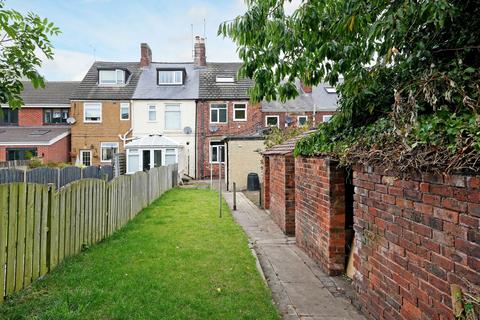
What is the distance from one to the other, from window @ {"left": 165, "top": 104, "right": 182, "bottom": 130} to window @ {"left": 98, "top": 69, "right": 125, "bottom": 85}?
443 cm

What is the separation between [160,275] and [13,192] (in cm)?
222

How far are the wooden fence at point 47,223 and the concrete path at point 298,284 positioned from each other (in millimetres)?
3181

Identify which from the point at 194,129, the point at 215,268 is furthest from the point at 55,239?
the point at 194,129

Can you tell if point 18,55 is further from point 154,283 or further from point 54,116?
point 54,116

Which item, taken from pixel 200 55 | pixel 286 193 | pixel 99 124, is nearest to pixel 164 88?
pixel 200 55

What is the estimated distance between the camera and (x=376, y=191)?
12.1 ft

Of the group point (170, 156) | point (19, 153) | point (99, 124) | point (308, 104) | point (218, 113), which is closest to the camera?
point (170, 156)

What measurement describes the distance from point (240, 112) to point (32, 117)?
17401mm

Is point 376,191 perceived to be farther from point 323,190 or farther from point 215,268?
point 215,268

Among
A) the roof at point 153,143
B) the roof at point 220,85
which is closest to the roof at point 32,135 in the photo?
the roof at point 153,143

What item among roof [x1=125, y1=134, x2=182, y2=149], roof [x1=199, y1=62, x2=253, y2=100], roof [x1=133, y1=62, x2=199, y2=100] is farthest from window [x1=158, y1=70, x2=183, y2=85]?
roof [x1=125, y1=134, x2=182, y2=149]

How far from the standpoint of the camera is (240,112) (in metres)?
26.4

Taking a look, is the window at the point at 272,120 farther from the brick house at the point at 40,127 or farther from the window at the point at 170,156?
the brick house at the point at 40,127

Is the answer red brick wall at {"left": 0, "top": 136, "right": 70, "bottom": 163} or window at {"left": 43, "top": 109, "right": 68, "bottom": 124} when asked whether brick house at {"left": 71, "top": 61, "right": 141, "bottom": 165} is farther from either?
window at {"left": 43, "top": 109, "right": 68, "bottom": 124}
